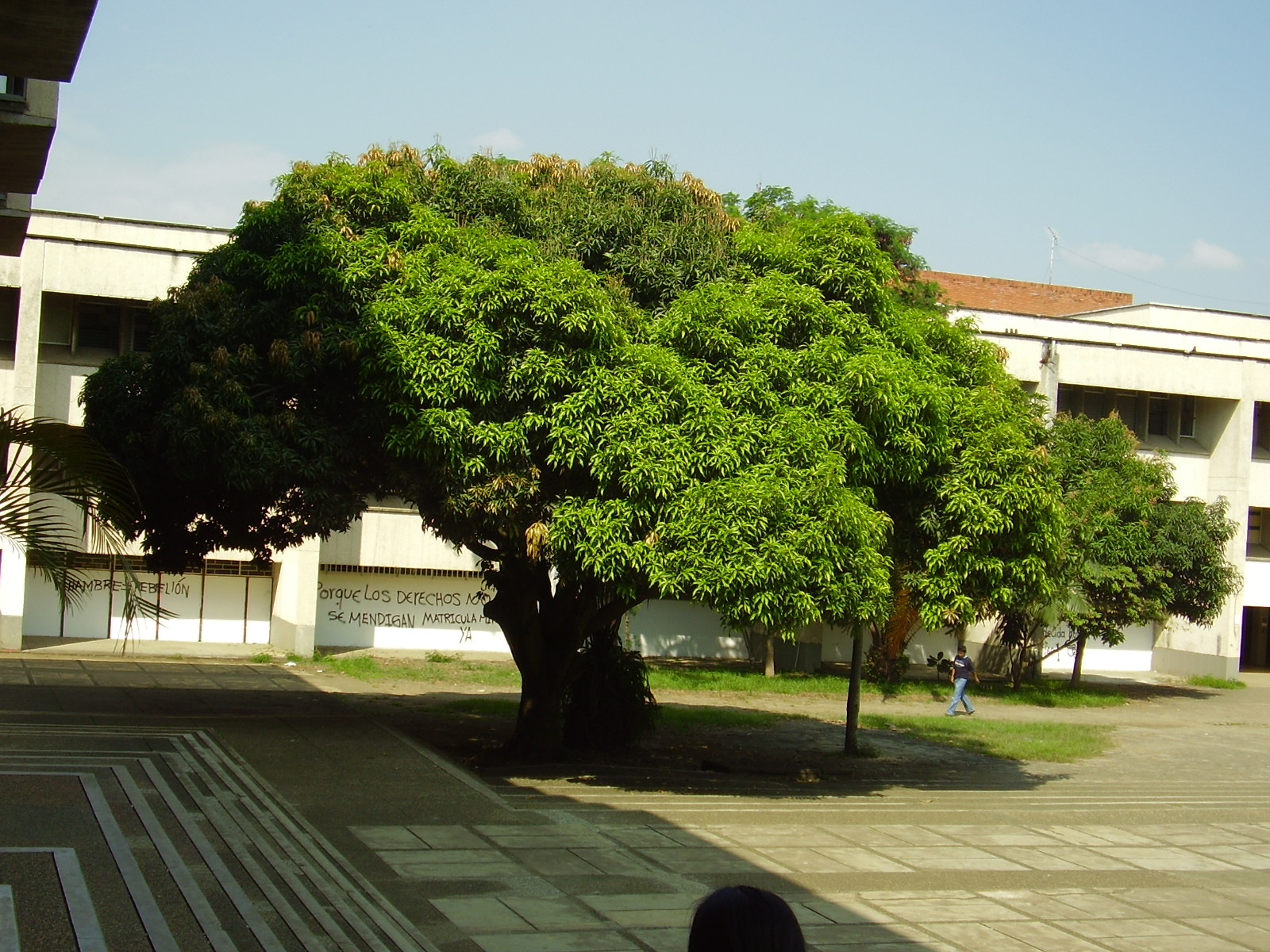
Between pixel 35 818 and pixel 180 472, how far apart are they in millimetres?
4089

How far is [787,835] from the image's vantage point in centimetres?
1025

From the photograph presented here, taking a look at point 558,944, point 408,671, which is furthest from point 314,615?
point 558,944

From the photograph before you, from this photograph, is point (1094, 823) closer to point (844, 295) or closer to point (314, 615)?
point (844, 295)

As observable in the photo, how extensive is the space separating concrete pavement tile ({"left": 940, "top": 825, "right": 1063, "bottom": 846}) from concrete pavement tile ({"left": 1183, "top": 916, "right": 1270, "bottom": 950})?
7.17 ft

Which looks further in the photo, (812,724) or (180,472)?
(812,724)

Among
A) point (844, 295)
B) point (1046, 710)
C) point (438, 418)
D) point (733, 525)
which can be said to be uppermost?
point (844, 295)

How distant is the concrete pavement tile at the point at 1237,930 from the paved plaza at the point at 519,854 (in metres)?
0.02

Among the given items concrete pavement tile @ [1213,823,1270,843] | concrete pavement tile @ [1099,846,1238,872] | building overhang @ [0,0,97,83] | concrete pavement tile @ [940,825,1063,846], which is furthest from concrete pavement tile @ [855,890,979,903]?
building overhang @ [0,0,97,83]

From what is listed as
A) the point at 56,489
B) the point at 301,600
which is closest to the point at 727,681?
the point at 301,600

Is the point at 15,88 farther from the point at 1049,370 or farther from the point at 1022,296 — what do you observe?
the point at 1022,296

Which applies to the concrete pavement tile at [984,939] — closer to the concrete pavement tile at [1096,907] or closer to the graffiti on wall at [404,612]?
the concrete pavement tile at [1096,907]

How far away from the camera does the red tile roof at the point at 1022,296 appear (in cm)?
4262

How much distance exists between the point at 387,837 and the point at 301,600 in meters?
18.2

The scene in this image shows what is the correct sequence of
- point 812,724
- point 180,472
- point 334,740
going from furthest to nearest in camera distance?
point 812,724 → point 334,740 → point 180,472
